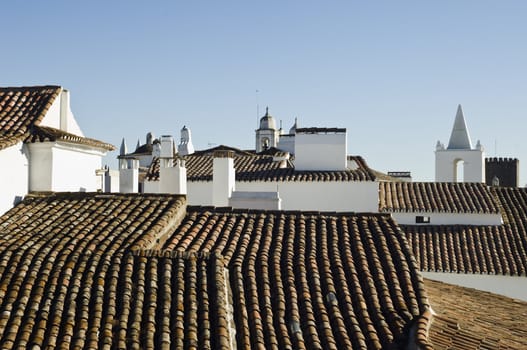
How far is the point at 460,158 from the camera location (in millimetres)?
28844

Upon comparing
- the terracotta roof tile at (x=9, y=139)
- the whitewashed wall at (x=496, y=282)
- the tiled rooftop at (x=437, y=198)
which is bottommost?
the whitewashed wall at (x=496, y=282)

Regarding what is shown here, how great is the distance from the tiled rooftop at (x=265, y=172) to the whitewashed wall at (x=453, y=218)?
5.76 ft

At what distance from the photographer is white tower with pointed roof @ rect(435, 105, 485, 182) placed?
93.5 feet

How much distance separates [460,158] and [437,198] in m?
7.91

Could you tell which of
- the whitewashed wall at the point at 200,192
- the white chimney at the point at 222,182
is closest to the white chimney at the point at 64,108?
the white chimney at the point at 222,182

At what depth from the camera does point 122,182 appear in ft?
54.4

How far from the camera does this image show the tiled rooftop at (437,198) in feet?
68.3

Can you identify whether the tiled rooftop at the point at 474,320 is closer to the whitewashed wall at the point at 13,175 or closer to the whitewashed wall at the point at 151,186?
the whitewashed wall at the point at 13,175

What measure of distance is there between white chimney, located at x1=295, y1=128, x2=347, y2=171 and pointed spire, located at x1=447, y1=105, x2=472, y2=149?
984 cm

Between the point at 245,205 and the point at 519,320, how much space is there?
247 inches

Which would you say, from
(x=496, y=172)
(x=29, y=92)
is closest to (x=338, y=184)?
(x=29, y=92)

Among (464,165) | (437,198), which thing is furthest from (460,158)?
(437,198)

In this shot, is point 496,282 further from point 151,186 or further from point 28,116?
point 28,116

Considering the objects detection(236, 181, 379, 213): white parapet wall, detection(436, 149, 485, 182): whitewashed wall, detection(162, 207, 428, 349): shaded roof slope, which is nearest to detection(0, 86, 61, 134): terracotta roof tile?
detection(162, 207, 428, 349): shaded roof slope
